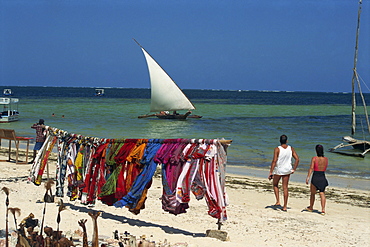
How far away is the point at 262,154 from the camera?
20328mm

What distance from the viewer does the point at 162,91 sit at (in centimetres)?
4050

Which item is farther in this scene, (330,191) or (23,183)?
(330,191)

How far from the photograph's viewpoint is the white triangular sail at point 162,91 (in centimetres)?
3897

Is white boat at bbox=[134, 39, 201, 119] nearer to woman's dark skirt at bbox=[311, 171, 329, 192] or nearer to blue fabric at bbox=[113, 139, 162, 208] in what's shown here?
woman's dark skirt at bbox=[311, 171, 329, 192]

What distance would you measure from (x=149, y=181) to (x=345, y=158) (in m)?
15.7

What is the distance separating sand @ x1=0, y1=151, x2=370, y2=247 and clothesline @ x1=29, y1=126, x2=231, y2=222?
0.40m

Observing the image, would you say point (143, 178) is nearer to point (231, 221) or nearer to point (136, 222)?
point (136, 222)

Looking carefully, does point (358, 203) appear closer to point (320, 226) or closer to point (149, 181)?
point (320, 226)

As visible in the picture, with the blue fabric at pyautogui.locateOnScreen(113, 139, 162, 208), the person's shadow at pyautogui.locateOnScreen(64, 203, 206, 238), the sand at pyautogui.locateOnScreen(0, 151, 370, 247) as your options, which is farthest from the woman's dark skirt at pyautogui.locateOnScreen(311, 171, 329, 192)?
the blue fabric at pyautogui.locateOnScreen(113, 139, 162, 208)

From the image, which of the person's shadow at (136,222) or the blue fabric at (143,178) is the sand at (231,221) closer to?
the person's shadow at (136,222)

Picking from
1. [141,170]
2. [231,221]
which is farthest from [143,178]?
[231,221]

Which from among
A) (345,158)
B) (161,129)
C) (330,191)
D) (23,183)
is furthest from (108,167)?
(161,129)

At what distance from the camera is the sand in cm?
666

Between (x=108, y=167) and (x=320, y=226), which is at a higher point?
(x=108, y=167)
